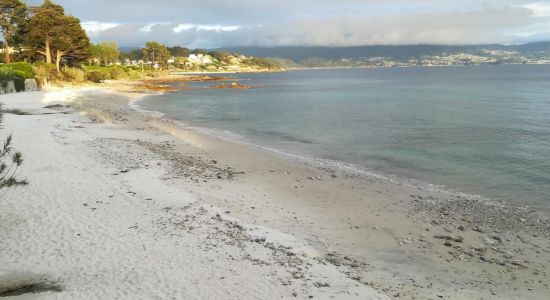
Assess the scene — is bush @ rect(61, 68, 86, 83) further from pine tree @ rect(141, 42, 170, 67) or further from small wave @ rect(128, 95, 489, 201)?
pine tree @ rect(141, 42, 170, 67)

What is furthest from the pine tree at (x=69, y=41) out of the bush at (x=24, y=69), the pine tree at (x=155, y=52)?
the pine tree at (x=155, y=52)

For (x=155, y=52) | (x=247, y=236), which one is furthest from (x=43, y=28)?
(x=155, y=52)

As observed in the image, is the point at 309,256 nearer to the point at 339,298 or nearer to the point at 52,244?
the point at 339,298

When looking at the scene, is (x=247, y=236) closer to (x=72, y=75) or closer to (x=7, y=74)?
(x=7, y=74)

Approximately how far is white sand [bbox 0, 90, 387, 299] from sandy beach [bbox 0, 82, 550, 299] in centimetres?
4

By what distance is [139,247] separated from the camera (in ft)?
31.9

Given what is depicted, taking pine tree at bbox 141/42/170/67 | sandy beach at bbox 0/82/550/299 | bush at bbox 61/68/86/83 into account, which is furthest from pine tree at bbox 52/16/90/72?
pine tree at bbox 141/42/170/67

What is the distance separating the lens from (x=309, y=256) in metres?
9.88

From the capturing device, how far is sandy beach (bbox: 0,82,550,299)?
329 inches

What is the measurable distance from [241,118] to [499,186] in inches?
1069

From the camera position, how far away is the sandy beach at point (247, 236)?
837 centimetres

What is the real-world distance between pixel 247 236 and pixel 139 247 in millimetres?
2741

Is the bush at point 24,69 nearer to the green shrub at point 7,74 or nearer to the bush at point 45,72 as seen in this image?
the bush at point 45,72

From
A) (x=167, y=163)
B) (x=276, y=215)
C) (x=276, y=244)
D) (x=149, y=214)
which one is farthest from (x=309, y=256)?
(x=167, y=163)
